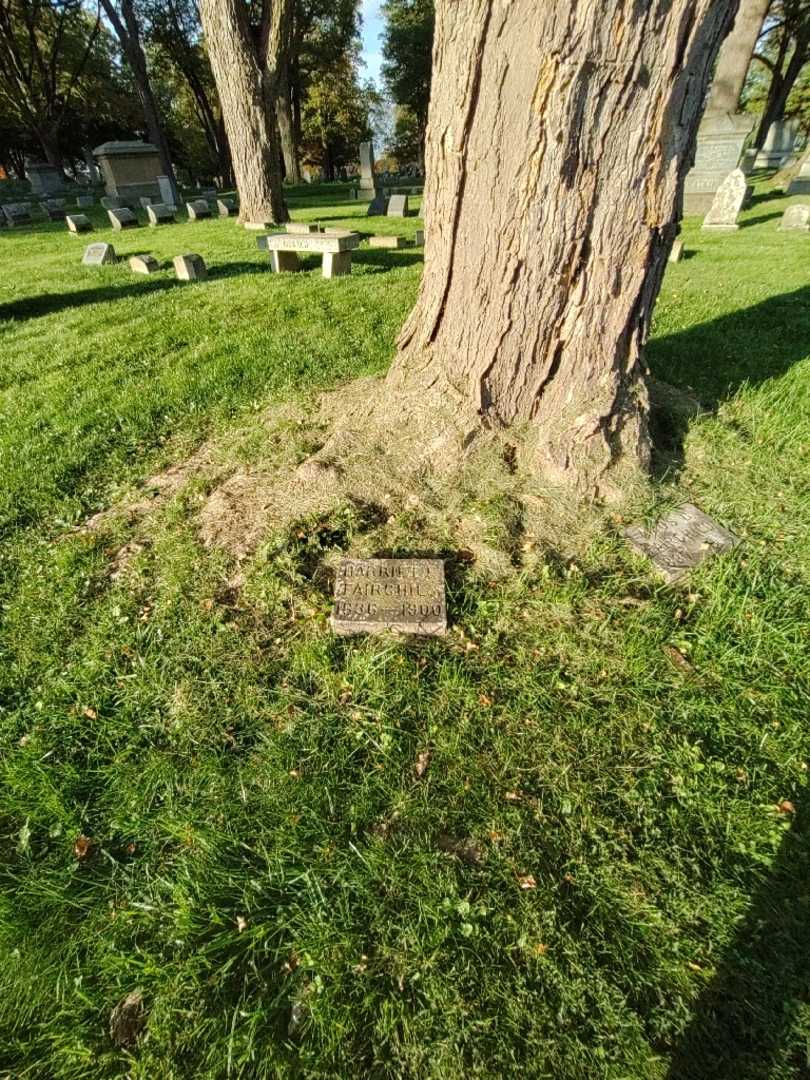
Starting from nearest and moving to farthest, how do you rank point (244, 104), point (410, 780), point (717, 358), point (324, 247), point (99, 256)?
point (410, 780) → point (717, 358) → point (324, 247) → point (99, 256) → point (244, 104)

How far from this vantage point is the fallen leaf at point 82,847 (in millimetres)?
1850

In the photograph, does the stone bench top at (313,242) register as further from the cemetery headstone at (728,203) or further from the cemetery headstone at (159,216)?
Answer: the cemetery headstone at (159,216)

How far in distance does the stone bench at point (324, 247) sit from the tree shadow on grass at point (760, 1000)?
8681 millimetres

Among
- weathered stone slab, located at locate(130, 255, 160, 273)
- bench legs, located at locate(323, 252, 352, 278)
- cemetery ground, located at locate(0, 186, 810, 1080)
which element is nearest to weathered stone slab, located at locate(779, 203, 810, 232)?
bench legs, located at locate(323, 252, 352, 278)

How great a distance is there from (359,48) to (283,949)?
49.5m

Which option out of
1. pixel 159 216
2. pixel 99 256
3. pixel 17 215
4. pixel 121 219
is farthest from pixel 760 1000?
pixel 17 215

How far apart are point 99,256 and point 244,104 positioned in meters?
4.50

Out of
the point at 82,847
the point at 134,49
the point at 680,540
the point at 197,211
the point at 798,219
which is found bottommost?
the point at 82,847

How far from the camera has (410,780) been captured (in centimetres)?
200

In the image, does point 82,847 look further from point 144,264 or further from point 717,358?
point 144,264

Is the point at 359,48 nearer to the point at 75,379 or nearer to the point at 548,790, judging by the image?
the point at 75,379

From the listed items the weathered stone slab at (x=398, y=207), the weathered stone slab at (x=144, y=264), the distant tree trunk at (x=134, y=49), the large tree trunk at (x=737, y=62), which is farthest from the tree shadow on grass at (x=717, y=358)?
the distant tree trunk at (x=134, y=49)

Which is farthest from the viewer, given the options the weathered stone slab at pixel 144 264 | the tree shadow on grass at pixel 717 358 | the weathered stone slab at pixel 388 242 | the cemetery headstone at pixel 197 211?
the cemetery headstone at pixel 197 211

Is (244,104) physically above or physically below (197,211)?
above
